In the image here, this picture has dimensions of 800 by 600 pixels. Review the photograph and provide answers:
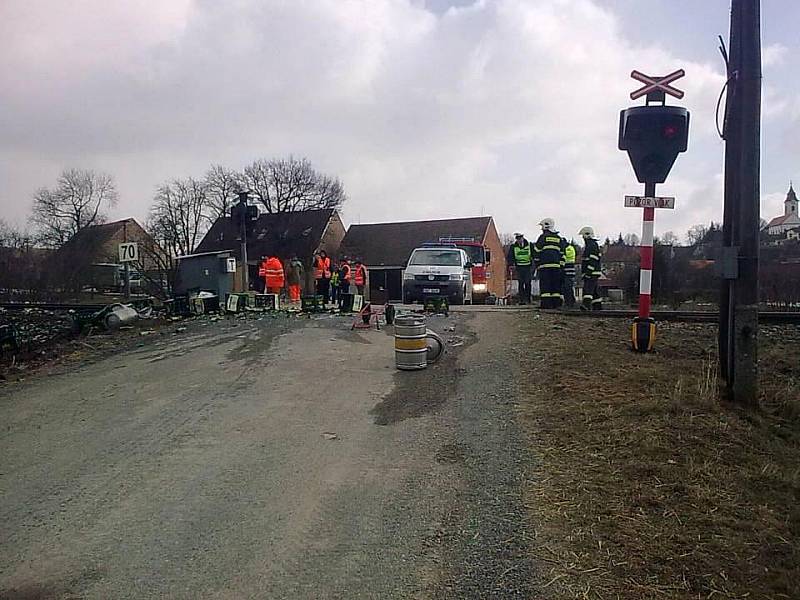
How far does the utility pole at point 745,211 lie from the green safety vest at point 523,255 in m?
11.2

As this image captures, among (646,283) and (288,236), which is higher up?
(288,236)

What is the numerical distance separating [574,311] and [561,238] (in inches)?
74.5

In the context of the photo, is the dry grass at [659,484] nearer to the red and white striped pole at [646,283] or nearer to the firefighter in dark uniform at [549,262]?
the red and white striped pole at [646,283]

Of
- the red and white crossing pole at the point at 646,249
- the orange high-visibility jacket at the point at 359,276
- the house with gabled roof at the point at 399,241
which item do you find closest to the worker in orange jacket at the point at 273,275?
the orange high-visibility jacket at the point at 359,276

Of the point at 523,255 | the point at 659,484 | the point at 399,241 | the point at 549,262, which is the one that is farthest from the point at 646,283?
the point at 399,241

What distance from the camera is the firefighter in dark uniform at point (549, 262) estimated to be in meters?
15.4

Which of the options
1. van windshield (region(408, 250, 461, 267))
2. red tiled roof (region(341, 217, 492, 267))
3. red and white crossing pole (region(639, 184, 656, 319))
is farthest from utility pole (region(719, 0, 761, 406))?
red tiled roof (region(341, 217, 492, 267))

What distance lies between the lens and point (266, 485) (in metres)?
5.31

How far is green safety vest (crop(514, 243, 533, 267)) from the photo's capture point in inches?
743

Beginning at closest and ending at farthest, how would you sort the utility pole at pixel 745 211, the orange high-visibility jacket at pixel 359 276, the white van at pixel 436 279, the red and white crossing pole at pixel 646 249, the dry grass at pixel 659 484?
the dry grass at pixel 659 484
the utility pole at pixel 745 211
the red and white crossing pole at pixel 646 249
the white van at pixel 436 279
the orange high-visibility jacket at pixel 359 276

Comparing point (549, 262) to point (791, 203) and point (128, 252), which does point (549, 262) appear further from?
point (791, 203)

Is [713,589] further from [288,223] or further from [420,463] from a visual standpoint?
[288,223]

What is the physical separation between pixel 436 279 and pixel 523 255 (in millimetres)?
2660

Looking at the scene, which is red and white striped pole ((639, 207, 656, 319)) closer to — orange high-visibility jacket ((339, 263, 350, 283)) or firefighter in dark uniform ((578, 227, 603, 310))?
firefighter in dark uniform ((578, 227, 603, 310))
